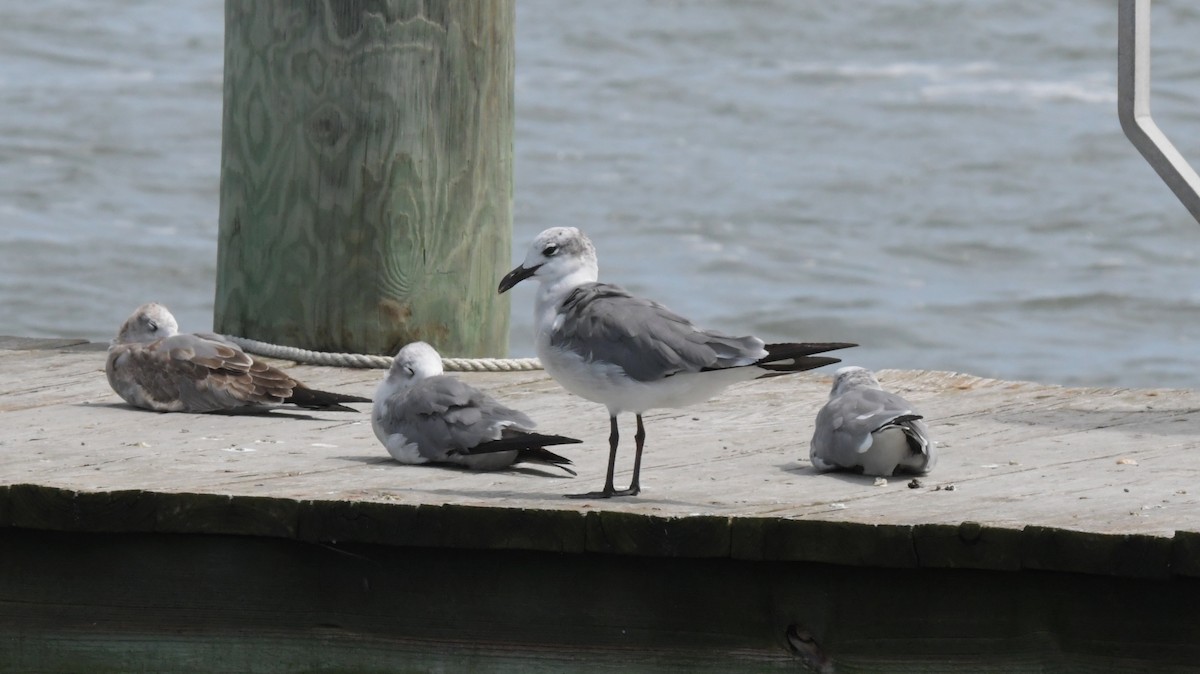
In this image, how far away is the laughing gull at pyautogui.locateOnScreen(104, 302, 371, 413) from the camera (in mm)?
5582

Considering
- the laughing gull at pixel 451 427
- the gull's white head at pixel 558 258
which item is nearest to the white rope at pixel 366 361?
the laughing gull at pixel 451 427

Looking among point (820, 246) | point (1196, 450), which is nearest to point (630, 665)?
point (1196, 450)

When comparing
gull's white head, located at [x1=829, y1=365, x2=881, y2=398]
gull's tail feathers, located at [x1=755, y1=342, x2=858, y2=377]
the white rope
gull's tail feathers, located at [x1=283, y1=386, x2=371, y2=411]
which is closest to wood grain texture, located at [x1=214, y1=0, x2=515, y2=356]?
the white rope

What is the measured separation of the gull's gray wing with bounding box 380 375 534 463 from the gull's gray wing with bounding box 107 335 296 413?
848mm

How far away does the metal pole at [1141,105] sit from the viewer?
5.52 meters

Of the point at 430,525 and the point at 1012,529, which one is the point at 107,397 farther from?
the point at 1012,529

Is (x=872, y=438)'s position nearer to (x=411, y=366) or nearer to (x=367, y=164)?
(x=411, y=366)

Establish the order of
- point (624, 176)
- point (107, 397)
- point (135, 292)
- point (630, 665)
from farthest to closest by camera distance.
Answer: point (624, 176), point (135, 292), point (107, 397), point (630, 665)

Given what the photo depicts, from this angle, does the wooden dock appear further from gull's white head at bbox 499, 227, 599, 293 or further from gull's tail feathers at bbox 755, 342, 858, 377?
gull's white head at bbox 499, 227, 599, 293

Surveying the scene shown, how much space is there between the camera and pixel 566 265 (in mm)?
4652

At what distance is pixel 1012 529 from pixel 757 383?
2538 millimetres

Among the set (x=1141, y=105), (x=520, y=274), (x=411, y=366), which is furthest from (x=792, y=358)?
(x=1141, y=105)

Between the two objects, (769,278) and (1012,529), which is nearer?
(1012,529)

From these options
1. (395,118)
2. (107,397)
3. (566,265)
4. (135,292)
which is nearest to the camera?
(566,265)
